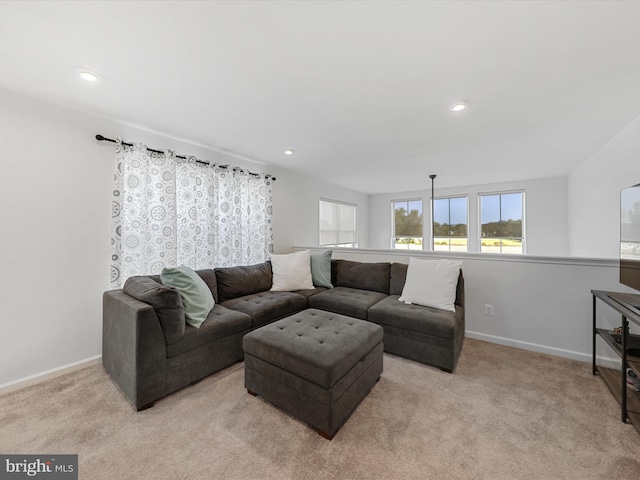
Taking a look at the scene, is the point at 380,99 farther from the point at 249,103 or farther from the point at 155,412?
the point at 155,412

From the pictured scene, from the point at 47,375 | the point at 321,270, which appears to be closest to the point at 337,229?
the point at 321,270

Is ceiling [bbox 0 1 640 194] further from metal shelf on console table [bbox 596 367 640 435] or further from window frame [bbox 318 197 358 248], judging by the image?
window frame [bbox 318 197 358 248]

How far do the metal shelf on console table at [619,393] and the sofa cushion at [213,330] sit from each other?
276 centimetres

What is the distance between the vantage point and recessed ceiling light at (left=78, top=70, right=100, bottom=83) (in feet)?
5.72

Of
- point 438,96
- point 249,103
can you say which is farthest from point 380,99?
point 249,103

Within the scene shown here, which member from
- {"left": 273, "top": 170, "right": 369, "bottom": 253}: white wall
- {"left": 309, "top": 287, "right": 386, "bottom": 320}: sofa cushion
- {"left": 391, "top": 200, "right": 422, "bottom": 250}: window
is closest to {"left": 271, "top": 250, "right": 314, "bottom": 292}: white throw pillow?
{"left": 309, "top": 287, "right": 386, "bottom": 320}: sofa cushion

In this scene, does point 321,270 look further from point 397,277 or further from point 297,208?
point 297,208

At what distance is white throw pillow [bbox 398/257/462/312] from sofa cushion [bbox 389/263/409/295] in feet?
0.73

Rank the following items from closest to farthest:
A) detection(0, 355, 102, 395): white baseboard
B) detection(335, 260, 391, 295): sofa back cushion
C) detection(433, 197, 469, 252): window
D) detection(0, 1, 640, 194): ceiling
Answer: detection(0, 1, 640, 194): ceiling → detection(0, 355, 102, 395): white baseboard → detection(335, 260, 391, 295): sofa back cushion → detection(433, 197, 469, 252): window

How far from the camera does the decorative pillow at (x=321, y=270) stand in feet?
11.6

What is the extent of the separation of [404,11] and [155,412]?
2834 millimetres

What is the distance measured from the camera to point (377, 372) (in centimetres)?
202

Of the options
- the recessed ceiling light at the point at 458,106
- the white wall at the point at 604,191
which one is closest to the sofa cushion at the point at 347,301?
the recessed ceiling light at the point at 458,106

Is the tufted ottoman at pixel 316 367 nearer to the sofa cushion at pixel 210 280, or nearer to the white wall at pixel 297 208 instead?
the sofa cushion at pixel 210 280
